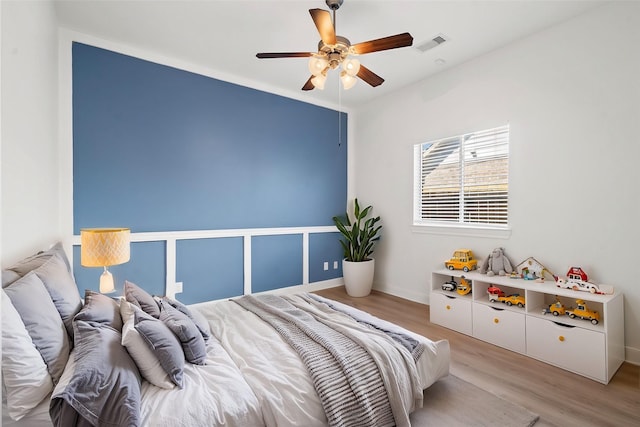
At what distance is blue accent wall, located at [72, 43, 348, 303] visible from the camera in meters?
2.83

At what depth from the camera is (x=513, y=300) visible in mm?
2658

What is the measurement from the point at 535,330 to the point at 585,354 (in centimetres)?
32

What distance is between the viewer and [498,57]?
9.96ft

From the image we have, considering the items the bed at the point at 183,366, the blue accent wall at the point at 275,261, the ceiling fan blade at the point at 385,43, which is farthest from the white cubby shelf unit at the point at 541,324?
the ceiling fan blade at the point at 385,43

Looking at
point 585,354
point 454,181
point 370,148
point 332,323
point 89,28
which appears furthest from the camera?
point 370,148

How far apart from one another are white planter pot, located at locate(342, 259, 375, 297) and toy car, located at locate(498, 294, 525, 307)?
169 cm

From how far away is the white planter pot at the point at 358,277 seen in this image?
407cm

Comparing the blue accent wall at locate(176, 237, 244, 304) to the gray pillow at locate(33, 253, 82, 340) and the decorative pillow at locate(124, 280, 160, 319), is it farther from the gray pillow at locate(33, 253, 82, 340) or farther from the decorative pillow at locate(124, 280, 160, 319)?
the gray pillow at locate(33, 253, 82, 340)

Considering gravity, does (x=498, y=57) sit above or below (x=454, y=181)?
above

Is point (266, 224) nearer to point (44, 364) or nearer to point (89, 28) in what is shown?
point (89, 28)

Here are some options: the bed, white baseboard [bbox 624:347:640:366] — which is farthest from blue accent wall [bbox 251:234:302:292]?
white baseboard [bbox 624:347:640:366]

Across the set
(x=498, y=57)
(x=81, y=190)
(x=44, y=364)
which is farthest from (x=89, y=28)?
(x=498, y=57)

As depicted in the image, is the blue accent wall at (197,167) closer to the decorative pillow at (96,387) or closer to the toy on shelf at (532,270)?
the decorative pillow at (96,387)

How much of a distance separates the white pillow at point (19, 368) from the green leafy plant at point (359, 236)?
3.45m
